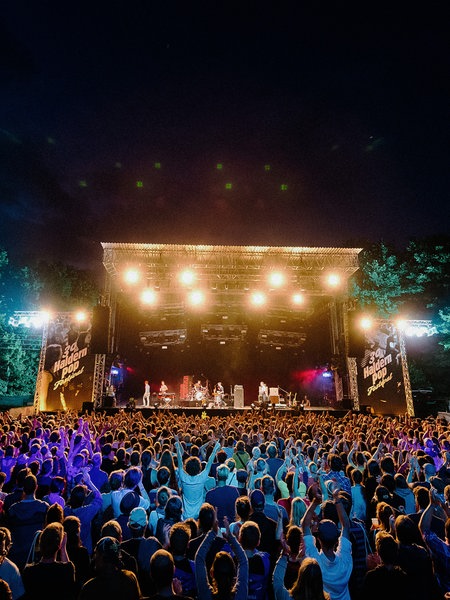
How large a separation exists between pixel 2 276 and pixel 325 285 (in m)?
21.8

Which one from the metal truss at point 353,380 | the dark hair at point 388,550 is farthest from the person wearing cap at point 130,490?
the metal truss at point 353,380

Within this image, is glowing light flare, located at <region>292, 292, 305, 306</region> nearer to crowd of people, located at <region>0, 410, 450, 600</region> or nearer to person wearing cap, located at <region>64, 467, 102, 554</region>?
crowd of people, located at <region>0, 410, 450, 600</region>

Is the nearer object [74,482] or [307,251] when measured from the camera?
[74,482]

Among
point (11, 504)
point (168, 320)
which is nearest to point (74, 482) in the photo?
point (11, 504)

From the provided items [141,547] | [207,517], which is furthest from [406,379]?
[141,547]

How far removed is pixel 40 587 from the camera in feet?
7.27

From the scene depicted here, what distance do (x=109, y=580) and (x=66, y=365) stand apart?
18.4m

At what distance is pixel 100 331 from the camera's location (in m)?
16.7

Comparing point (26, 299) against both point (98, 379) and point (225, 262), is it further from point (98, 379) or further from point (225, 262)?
point (225, 262)

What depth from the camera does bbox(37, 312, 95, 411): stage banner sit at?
18328 millimetres

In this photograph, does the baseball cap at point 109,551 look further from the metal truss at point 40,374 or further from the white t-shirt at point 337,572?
the metal truss at point 40,374

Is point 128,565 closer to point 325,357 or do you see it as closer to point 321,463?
point 321,463

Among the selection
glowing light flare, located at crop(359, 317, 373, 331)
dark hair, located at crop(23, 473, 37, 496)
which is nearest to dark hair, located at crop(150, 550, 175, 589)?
dark hair, located at crop(23, 473, 37, 496)

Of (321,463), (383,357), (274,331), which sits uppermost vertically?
(274,331)
